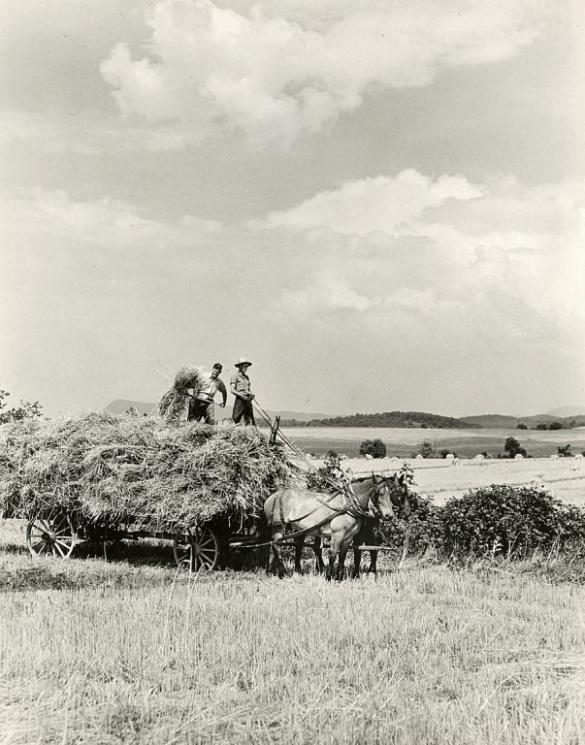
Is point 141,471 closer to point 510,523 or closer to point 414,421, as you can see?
point 510,523

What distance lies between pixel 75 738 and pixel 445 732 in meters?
2.46

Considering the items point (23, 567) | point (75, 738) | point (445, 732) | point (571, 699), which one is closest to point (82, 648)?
point (75, 738)

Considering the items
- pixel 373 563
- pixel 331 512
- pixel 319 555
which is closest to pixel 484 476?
pixel 319 555

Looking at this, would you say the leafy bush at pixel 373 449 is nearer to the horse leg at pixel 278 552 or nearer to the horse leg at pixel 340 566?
the horse leg at pixel 278 552

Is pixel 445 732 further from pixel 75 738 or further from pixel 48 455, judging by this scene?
pixel 48 455

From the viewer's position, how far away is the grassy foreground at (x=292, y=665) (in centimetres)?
482

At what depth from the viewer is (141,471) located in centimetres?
1138

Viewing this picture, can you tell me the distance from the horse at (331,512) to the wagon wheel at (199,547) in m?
0.95

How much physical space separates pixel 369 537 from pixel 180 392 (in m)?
4.31

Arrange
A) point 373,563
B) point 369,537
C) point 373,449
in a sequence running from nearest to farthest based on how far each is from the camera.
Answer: point 373,563
point 369,537
point 373,449

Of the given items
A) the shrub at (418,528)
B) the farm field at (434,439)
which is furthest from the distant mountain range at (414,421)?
the shrub at (418,528)

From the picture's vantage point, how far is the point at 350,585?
32.8ft

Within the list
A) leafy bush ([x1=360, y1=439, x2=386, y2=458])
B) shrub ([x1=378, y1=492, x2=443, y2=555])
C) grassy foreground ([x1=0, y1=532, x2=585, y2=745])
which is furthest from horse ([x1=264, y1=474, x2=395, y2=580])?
leafy bush ([x1=360, y1=439, x2=386, y2=458])

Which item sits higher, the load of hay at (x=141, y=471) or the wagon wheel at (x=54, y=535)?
the load of hay at (x=141, y=471)
